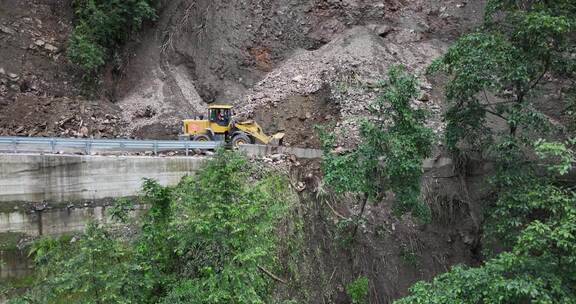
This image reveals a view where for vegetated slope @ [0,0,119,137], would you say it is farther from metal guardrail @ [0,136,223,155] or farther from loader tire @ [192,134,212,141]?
loader tire @ [192,134,212,141]

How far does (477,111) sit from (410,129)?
100 inches

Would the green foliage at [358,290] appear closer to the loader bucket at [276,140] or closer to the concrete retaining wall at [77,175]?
the loader bucket at [276,140]

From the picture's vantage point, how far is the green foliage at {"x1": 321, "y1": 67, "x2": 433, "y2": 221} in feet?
39.5

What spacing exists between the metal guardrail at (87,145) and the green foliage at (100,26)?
22.7 ft

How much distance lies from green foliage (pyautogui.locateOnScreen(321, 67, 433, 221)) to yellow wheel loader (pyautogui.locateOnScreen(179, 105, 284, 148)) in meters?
5.23

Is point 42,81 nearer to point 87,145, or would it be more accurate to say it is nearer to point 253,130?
point 87,145

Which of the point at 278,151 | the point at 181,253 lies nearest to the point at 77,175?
the point at 278,151

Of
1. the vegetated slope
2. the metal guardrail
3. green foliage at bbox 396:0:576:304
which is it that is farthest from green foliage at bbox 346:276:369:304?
the vegetated slope

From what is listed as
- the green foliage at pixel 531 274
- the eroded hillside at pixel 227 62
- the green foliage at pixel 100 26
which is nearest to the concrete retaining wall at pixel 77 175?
the eroded hillside at pixel 227 62

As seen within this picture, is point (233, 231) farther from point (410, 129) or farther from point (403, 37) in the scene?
point (403, 37)

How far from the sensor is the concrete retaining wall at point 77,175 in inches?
543

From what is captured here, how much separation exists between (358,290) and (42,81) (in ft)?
52.9

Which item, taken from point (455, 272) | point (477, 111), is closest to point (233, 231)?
point (455, 272)

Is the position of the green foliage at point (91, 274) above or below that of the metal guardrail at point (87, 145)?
below
